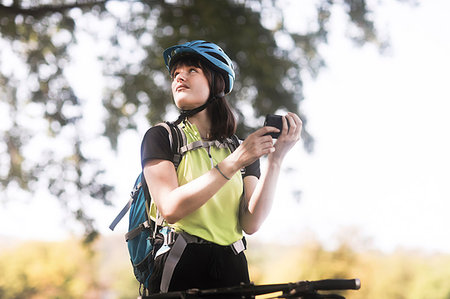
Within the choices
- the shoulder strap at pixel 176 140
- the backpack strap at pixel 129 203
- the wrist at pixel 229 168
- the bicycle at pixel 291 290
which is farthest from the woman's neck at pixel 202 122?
the bicycle at pixel 291 290

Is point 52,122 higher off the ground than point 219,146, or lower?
higher

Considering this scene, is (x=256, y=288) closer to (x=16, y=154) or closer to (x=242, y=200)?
(x=242, y=200)

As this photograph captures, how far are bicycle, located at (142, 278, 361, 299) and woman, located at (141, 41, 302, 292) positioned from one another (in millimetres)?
196

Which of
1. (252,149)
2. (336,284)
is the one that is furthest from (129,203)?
(336,284)

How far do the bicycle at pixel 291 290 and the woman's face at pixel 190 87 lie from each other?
842 mm

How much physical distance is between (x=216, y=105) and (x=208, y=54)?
23cm

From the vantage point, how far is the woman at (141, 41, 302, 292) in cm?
199

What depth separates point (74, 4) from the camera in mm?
8781

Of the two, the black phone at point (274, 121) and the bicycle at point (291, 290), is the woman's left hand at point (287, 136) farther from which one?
the bicycle at point (291, 290)

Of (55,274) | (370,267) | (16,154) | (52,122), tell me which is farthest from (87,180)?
(55,274)

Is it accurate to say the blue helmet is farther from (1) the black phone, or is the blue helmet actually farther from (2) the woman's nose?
(1) the black phone

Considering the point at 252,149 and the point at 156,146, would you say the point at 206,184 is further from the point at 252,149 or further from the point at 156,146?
the point at 156,146

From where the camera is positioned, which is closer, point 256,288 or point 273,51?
point 256,288

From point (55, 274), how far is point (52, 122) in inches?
955
